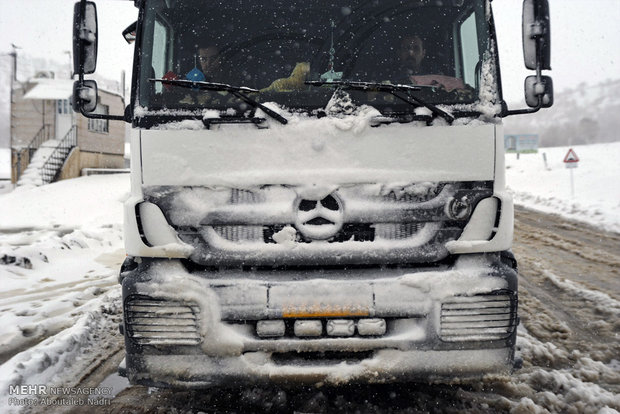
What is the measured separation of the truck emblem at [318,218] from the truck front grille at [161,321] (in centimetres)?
76

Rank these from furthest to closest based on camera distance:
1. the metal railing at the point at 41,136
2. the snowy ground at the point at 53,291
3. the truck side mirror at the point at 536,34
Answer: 1. the metal railing at the point at 41,136
2. the snowy ground at the point at 53,291
3. the truck side mirror at the point at 536,34

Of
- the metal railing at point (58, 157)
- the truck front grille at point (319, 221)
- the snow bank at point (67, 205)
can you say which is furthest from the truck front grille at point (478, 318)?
the metal railing at point (58, 157)

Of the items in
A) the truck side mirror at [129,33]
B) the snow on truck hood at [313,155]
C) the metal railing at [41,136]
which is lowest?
the snow on truck hood at [313,155]

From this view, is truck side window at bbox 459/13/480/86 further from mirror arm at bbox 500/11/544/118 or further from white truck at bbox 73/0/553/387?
mirror arm at bbox 500/11/544/118

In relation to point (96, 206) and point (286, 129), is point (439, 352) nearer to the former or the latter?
point (286, 129)

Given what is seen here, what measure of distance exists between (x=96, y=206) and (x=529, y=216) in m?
13.5

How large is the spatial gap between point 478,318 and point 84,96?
282cm

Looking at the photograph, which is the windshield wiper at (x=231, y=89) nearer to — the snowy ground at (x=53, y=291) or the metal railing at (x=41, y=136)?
the snowy ground at (x=53, y=291)

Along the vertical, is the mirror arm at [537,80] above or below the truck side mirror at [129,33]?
below

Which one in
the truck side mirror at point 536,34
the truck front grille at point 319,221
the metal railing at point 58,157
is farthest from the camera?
the metal railing at point 58,157

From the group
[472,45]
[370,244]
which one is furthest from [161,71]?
[472,45]

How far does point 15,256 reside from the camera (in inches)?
274

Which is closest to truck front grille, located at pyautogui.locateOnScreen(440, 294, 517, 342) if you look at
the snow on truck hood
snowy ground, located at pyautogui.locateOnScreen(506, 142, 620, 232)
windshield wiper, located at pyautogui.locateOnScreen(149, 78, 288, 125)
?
the snow on truck hood

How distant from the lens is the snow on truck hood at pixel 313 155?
2693 millimetres
